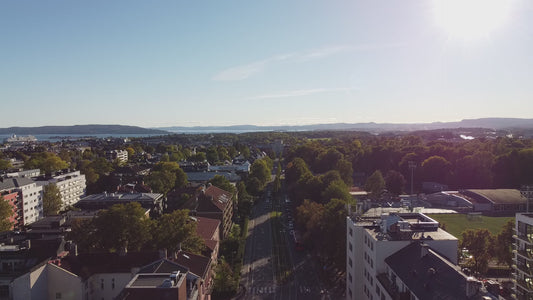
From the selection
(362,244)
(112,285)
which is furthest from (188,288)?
(362,244)

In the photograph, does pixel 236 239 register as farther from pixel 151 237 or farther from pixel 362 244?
pixel 362 244

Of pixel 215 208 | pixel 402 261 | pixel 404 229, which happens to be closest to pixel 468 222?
pixel 215 208

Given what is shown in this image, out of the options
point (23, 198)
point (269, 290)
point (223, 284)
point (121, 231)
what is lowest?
point (269, 290)

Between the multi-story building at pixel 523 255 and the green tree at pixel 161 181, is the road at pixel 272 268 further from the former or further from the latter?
the green tree at pixel 161 181

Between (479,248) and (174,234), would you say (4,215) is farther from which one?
(479,248)

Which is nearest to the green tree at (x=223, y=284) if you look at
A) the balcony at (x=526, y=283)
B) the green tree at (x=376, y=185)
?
the balcony at (x=526, y=283)

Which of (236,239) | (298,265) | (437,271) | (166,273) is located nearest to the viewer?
(437,271)
